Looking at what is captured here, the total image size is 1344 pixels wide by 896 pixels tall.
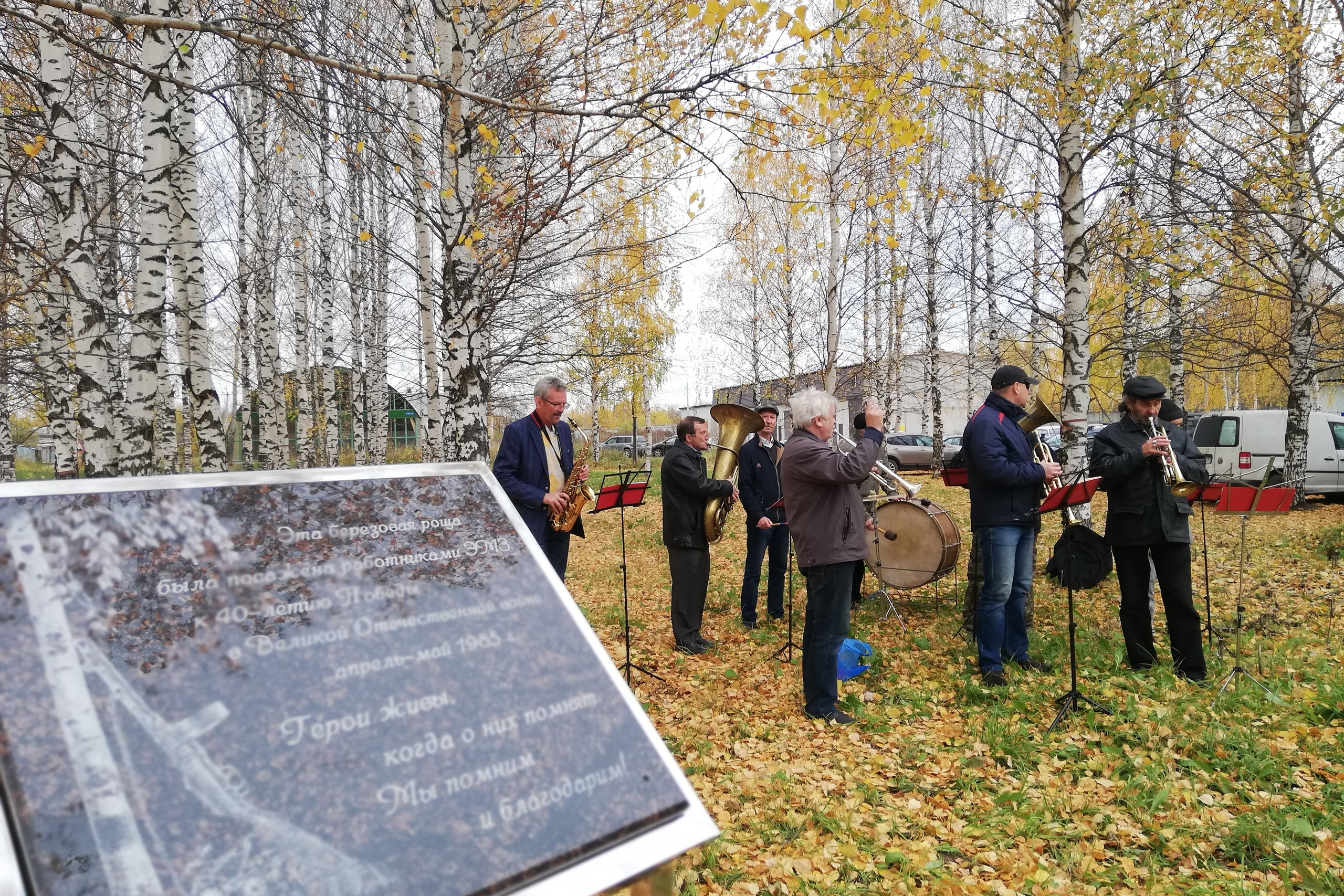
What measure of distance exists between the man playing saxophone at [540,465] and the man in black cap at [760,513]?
1957 millimetres

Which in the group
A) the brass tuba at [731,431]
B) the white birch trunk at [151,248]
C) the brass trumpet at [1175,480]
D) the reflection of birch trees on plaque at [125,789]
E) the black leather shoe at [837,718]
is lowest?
the black leather shoe at [837,718]

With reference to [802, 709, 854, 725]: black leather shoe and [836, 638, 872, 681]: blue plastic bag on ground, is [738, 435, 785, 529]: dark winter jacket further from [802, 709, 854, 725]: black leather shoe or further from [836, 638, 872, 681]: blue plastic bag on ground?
[802, 709, 854, 725]: black leather shoe

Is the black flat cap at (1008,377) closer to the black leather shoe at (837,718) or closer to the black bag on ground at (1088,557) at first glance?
the black bag on ground at (1088,557)

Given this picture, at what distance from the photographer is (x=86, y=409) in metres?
5.30

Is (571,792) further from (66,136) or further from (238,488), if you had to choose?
(66,136)

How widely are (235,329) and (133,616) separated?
23499 mm

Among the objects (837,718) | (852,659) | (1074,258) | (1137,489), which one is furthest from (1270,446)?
(837,718)

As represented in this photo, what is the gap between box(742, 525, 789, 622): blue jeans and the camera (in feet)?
21.4

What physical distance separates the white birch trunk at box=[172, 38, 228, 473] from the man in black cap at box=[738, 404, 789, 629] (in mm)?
4362

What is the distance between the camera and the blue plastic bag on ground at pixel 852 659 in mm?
5074

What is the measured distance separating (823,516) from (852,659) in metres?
1.60

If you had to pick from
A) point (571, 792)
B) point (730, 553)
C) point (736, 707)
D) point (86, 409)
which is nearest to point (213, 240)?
point (86, 409)

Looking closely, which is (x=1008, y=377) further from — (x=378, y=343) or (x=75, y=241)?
(x=378, y=343)

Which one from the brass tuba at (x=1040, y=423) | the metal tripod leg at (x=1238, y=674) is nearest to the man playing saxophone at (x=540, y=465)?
the brass tuba at (x=1040, y=423)
